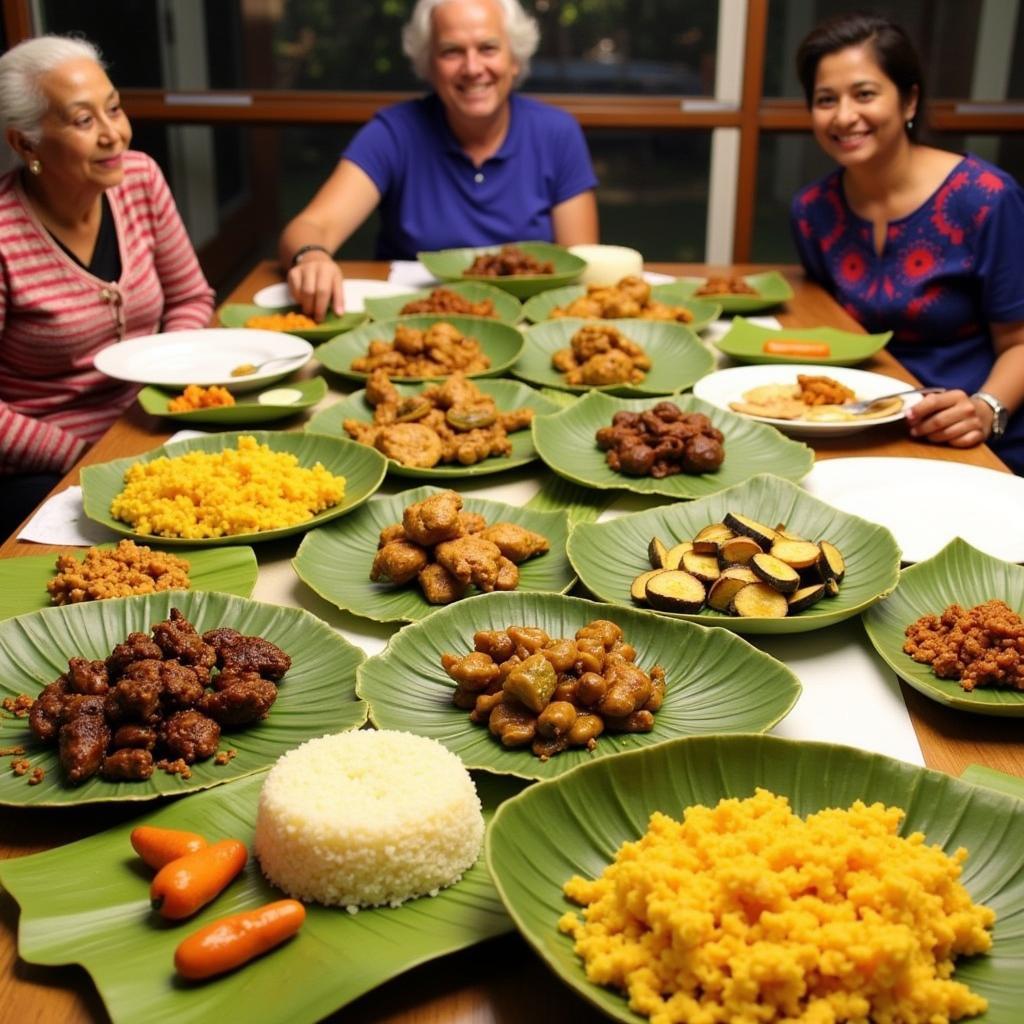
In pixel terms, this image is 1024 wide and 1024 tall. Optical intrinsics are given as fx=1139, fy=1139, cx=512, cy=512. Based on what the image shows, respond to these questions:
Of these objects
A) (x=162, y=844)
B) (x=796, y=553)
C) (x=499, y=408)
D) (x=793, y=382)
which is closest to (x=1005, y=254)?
(x=793, y=382)

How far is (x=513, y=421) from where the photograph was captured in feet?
7.93

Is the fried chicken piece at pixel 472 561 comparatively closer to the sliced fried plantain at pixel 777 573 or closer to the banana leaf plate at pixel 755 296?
the sliced fried plantain at pixel 777 573

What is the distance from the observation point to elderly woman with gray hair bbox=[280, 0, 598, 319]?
415 centimetres

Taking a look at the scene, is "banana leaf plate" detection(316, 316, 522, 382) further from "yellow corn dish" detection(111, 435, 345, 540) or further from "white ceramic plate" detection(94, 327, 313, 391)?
"yellow corn dish" detection(111, 435, 345, 540)

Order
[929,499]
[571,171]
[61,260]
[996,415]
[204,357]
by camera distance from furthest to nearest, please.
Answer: [571,171], [61,260], [204,357], [996,415], [929,499]

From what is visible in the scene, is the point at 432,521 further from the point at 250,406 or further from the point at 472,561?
the point at 250,406

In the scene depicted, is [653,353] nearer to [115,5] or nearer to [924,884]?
[924,884]

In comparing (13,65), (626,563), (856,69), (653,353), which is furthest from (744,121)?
(626,563)

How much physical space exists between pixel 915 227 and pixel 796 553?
2055 mm

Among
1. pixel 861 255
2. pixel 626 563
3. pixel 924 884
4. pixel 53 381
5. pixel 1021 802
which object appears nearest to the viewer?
pixel 924 884

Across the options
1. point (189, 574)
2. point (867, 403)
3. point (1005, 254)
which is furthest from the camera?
point (1005, 254)

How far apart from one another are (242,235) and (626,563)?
226 inches

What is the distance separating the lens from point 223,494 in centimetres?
196

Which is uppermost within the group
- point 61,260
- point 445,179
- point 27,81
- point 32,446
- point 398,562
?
point 27,81
